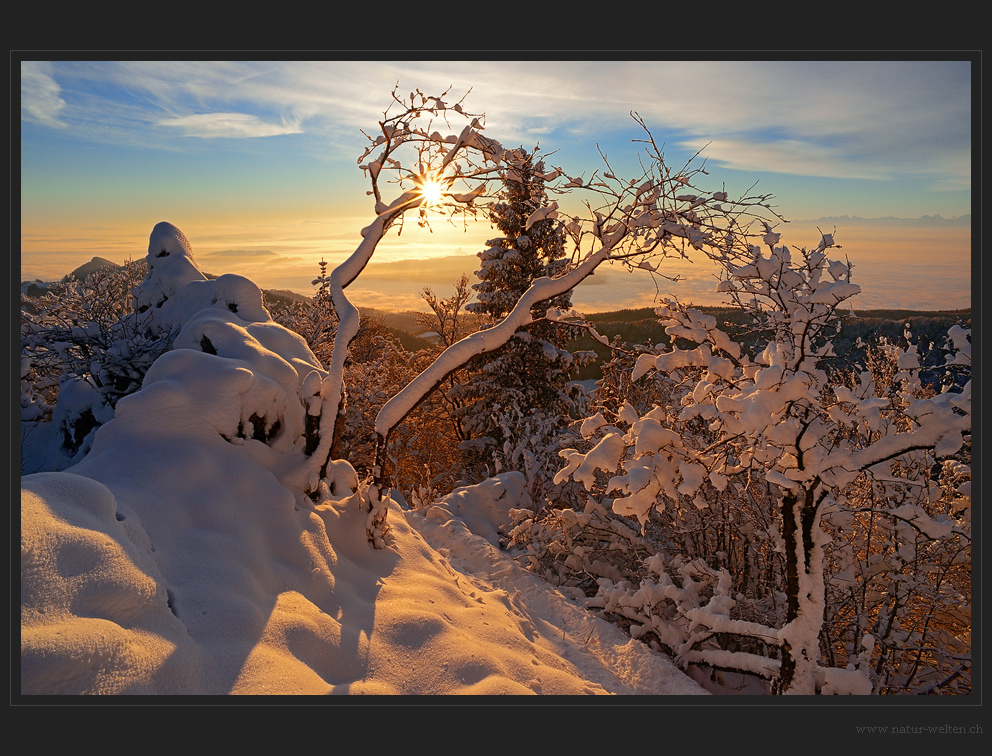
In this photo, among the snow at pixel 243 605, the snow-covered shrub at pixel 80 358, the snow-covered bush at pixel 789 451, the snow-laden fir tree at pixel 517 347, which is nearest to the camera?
the snow at pixel 243 605

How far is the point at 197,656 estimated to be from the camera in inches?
100

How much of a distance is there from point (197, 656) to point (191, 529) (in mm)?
1096

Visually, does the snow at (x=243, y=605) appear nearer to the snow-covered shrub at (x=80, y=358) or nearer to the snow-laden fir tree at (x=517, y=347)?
the snow-covered shrub at (x=80, y=358)

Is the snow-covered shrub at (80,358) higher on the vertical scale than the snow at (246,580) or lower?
higher

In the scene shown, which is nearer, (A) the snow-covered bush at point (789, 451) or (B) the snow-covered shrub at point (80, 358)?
(A) the snow-covered bush at point (789, 451)

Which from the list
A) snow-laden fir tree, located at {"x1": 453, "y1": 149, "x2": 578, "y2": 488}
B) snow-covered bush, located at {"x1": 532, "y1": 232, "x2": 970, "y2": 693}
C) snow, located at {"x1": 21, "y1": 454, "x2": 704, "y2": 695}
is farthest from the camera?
snow-laden fir tree, located at {"x1": 453, "y1": 149, "x2": 578, "y2": 488}

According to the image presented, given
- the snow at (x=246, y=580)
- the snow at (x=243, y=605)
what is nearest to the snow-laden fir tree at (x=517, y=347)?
the snow at (x=246, y=580)

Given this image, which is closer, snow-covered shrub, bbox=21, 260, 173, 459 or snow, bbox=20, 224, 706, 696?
snow, bbox=20, 224, 706, 696

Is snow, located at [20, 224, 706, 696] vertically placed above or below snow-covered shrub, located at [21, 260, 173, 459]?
below

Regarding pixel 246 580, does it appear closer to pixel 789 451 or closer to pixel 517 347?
pixel 789 451

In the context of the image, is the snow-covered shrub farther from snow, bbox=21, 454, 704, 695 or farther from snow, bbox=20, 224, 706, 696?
snow, bbox=21, 454, 704, 695

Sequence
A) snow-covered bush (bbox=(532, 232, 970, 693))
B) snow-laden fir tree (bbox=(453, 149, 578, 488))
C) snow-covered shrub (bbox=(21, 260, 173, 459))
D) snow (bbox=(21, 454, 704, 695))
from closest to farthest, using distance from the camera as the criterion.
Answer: snow (bbox=(21, 454, 704, 695)) → snow-covered bush (bbox=(532, 232, 970, 693)) → snow-covered shrub (bbox=(21, 260, 173, 459)) → snow-laden fir tree (bbox=(453, 149, 578, 488))

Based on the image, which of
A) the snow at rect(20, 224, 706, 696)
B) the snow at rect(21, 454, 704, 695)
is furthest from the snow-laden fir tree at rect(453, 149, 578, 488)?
the snow at rect(21, 454, 704, 695)

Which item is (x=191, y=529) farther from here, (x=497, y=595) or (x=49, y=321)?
(x=49, y=321)
